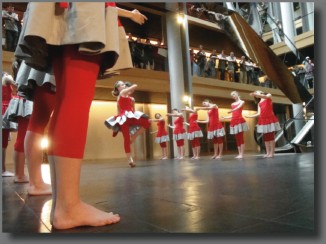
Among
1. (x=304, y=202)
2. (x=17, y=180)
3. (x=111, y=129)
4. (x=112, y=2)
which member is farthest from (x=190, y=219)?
(x=111, y=129)

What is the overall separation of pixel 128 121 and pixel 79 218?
2.74 metres

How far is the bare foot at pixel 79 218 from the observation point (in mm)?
918

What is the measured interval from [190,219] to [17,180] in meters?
1.76

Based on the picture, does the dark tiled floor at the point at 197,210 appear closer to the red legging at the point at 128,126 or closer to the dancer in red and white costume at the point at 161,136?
the dancer in red and white costume at the point at 161,136

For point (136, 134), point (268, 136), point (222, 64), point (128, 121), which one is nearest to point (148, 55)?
point (222, 64)

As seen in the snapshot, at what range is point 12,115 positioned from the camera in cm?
233

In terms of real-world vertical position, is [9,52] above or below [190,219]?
above

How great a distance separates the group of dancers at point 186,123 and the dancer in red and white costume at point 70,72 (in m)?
1.29

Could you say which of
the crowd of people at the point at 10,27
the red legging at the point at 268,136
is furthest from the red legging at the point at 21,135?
the red legging at the point at 268,136

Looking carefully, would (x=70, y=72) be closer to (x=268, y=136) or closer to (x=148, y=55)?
(x=148, y=55)

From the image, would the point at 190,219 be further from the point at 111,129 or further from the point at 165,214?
the point at 111,129

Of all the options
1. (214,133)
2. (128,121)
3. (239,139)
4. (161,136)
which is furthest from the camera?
(239,139)

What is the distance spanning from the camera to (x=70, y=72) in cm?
95

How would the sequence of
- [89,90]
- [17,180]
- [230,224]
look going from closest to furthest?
[230,224] < [89,90] < [17,180]
